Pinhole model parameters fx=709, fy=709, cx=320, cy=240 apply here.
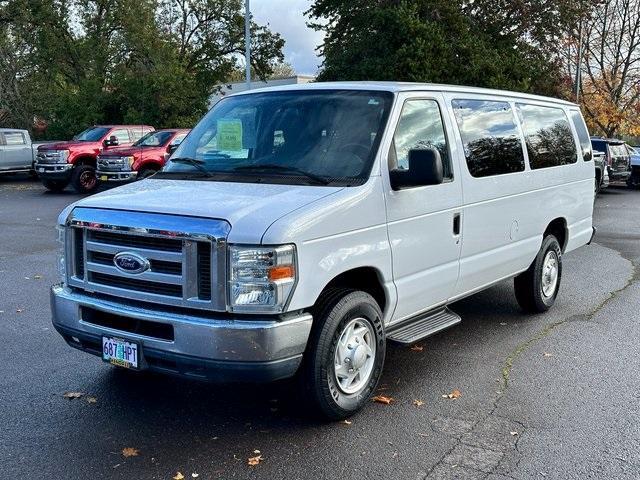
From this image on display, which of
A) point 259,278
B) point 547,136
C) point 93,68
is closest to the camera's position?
point 259,278

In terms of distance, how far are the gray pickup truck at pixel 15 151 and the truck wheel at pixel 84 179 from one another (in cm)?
398

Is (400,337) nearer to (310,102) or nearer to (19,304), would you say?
(310,102)

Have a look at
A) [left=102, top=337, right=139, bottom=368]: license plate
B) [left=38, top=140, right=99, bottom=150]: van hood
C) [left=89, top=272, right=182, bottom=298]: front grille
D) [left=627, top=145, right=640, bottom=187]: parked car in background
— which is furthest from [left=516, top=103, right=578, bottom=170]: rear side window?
[left=627, top=145, right=640, bottom=187]: parked car in background

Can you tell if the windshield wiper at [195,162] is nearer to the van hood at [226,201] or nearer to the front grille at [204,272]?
the van hood at [226,201]


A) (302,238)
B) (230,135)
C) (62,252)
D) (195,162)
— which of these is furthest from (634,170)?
(62,252)

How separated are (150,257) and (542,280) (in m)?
4.46

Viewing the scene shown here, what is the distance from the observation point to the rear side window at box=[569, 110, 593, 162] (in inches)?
308

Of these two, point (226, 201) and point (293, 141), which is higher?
point (293, 141)

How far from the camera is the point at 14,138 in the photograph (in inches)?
931

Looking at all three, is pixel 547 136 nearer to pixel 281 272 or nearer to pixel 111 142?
pixel 281 272

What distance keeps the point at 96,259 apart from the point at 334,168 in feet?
5.37

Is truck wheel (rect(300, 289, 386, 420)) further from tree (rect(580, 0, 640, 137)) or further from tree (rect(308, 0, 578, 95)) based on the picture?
tree (rect(580, 0, 640, 137))

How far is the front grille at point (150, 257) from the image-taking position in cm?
395

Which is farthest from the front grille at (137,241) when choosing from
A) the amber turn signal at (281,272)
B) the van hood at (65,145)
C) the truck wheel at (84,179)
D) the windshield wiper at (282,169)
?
the van hood at (65,145)
